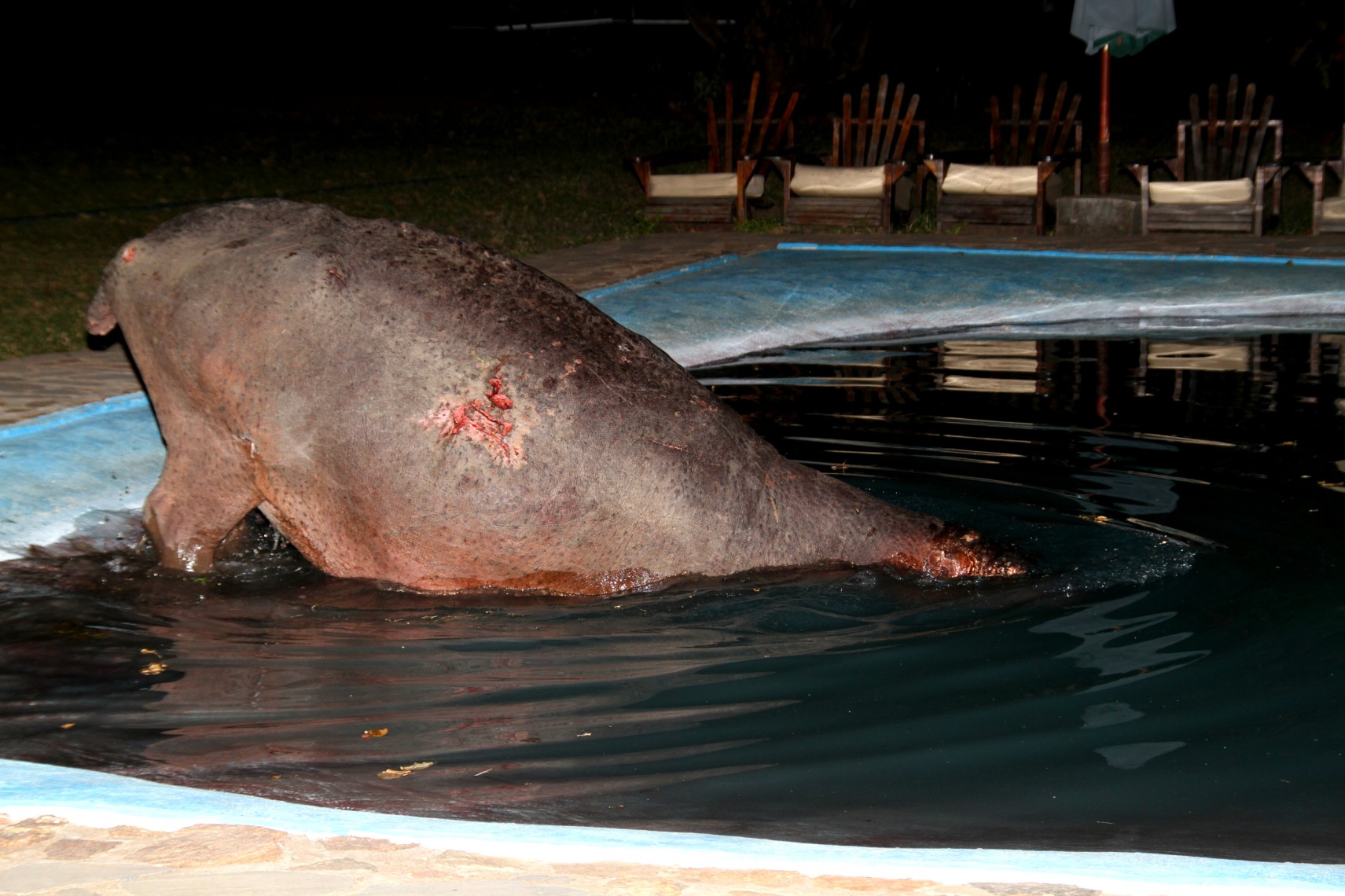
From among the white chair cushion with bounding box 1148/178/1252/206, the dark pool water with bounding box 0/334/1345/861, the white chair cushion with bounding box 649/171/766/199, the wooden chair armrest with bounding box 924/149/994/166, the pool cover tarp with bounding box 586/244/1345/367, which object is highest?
the wooden chair armrest with bounding box 924/149/994/166

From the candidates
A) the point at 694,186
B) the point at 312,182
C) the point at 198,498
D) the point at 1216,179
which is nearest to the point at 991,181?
the point at 1216,179

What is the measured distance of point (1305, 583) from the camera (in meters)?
5.06

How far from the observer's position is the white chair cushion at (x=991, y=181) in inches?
557

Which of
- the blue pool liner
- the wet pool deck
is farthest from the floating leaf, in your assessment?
the wet pool deck

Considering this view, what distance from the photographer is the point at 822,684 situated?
4293mm

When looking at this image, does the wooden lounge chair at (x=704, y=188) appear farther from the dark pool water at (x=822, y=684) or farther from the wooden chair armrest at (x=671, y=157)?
the dark pool water at (x=822, y=684)

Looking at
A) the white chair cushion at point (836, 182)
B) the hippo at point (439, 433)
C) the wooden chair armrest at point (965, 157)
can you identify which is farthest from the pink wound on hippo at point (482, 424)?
the wooden chair armrest at point (965, 157)

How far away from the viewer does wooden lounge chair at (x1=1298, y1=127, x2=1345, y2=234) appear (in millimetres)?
12898

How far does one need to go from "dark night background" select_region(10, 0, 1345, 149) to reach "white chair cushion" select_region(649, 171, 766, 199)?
6.63 meters

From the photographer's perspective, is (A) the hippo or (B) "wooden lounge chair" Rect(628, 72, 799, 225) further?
(B) "wooden lounge chair" Rect(628, 72, 799, 225)

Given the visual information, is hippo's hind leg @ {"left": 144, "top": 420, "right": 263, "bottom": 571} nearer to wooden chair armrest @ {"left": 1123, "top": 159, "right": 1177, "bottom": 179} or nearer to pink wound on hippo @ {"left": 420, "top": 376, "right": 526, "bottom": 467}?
pink wound on hippo @ {"left": 420, "top": 376, "right": 526, "bottom": 467}

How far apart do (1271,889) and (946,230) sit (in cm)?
1207

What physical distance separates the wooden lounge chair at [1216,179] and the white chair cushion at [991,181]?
98 cm

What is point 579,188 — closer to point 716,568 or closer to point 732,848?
point 716,568
